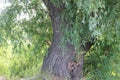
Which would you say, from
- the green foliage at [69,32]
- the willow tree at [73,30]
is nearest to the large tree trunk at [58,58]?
the willow tree at [73,30]

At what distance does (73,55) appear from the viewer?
289 centimetres

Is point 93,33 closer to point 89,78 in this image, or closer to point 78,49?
point 78,49

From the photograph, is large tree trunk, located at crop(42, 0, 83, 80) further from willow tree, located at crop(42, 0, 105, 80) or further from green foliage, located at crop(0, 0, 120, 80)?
green foliage, located at crop(0, 0, 120, 80)

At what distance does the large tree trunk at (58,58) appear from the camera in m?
2.82

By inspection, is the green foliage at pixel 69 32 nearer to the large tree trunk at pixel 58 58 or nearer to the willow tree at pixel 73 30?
the willow tree at pixel 73 30

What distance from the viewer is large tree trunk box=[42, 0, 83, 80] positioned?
9.25 feet

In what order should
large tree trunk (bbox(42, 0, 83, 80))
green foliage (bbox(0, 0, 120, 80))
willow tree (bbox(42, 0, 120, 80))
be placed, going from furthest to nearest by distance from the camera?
large tree trunk (bbox(42, 0, 83, 80)) < green foliage (bbox(0, 0, 120, 80)) < willow tree (bbox(42, 0, 120, 80))

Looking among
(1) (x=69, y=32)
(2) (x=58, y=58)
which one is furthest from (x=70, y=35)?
(2) (x=58, y=58)

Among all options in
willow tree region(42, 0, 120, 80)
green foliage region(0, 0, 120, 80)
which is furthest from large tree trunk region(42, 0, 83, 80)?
green foliage region(0, 0, 120, 80)

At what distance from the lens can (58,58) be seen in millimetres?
2873

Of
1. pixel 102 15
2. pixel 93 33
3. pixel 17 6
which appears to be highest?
pixel 17 6

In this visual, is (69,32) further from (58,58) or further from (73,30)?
(58,58)

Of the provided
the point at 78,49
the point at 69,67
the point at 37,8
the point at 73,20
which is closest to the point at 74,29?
the point at 73,20

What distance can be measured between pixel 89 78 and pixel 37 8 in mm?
1112
